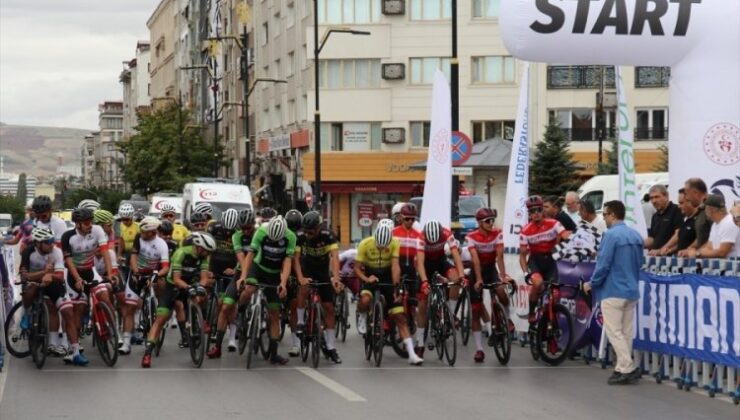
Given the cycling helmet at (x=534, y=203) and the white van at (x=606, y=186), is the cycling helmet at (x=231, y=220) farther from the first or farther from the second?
the white van at (x=606, y=186)

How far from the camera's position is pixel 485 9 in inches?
2527

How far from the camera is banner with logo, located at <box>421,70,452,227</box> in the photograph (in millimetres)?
21812

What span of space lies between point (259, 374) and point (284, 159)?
56941 millimetres

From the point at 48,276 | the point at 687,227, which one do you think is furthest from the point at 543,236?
the point at 48,276

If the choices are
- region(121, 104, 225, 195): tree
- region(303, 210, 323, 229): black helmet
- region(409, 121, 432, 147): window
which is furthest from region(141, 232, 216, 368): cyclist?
region(121, 104, 225, 195): tree

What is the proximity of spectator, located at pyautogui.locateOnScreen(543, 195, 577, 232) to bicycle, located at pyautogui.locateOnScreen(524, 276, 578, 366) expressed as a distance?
2813 millimetres

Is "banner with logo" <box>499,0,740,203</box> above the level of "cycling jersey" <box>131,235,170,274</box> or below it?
above

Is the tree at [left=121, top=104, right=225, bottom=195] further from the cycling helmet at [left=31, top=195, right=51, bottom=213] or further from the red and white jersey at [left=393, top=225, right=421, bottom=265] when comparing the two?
the red and white jersey at [left=393, top=225, right=421, bottom=265]

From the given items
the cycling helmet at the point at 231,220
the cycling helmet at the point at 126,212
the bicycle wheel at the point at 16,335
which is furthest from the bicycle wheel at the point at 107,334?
the cycling helmet at the point at 126,212

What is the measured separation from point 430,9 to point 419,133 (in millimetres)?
5564

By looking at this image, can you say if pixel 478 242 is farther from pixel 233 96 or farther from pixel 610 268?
pixel 233 96

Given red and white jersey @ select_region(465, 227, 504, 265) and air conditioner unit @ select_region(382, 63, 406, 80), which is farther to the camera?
air conditioner unit @ select_region(382, 63, 406, 80)

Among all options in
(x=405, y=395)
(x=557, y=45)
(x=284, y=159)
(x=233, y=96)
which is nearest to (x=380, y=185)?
(x=284, y=159)

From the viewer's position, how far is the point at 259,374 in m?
15.6
